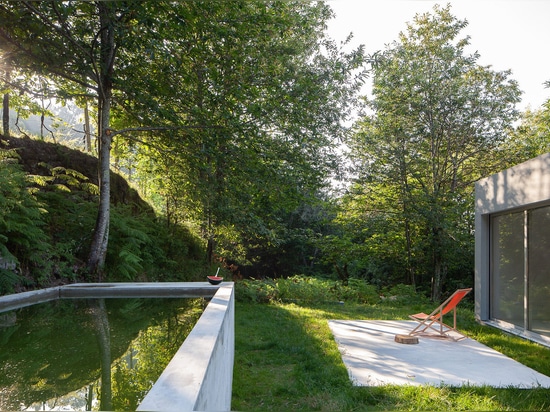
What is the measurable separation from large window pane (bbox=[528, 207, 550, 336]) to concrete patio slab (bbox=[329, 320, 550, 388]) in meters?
1.13

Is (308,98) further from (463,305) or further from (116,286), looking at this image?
(463,305)

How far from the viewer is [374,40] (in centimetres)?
1081

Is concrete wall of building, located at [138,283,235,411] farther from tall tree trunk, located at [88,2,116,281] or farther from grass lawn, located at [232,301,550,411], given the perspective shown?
tall tree trunk, located at [88,2,116,281]

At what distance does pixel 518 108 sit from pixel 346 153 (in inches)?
212

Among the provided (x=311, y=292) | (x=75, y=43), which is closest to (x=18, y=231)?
(x=75, y=43)

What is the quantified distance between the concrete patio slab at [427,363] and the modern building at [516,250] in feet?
4.09

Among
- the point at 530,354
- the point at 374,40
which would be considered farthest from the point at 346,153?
the point at 530,354

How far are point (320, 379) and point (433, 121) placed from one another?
35.0 ft

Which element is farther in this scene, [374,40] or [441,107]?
Result: [441,107]

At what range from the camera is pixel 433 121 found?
42.8 ft

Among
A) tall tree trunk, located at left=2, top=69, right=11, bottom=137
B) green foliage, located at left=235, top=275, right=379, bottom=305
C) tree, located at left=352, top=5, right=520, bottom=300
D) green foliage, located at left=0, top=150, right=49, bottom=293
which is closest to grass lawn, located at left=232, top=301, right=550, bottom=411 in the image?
green foliage, located at left=235, top=275, right=379, bottom=305

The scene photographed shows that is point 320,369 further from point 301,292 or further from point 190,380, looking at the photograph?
point 301,292

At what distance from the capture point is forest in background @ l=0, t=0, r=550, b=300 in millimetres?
7824

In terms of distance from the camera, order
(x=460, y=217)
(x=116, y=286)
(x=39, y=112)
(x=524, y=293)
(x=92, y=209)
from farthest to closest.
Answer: (x=460, y=217) → (x=39, y=112) → (x=92, y=209) → (x=524, y=293) → (x=116, y=286)
